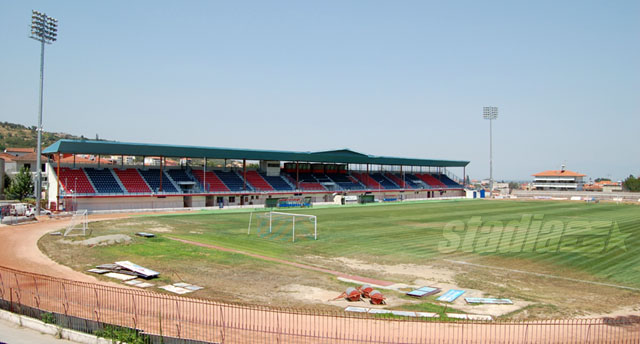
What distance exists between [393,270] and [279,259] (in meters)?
6.82

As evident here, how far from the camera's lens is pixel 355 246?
31.1 m

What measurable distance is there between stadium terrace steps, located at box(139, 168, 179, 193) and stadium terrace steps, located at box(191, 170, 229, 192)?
4.77 meters

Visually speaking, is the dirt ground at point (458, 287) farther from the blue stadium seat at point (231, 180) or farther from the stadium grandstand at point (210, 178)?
the blue stadium seat at point (231, 180)

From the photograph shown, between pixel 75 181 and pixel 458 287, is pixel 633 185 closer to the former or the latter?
pixel 458 287

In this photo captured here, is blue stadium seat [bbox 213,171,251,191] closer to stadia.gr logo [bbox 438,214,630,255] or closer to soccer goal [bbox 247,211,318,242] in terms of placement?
soccer goal [bbox 247,211,318,242]

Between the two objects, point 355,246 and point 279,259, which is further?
point 355,246

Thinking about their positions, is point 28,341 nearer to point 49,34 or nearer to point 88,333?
point 88,333

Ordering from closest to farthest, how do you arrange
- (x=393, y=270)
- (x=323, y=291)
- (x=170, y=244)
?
(x=323, y=291) → (x=393, y=270) → (x=170, y=244)

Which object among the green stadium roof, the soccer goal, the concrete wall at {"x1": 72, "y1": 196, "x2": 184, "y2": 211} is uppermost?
the green stadium roof

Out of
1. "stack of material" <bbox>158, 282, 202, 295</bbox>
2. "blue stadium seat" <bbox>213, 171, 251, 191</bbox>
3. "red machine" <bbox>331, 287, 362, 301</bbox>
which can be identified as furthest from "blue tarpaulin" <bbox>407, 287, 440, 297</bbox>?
"blue stadium seat" <bbox>213, 171, 251, 191</bbox>

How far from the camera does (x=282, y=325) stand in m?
14.0

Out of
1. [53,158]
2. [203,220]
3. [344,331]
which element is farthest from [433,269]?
[53,158]

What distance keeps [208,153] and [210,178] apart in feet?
19.3

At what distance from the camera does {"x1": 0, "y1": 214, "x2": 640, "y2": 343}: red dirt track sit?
1310 cm
